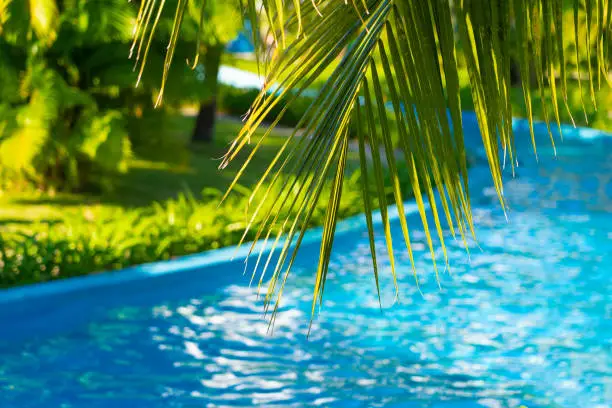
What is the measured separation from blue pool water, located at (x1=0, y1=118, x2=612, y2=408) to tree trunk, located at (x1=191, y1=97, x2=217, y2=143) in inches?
192

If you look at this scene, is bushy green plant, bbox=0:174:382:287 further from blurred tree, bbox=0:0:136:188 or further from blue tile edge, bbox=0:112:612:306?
blurred tree, bbox=0:0:136:188

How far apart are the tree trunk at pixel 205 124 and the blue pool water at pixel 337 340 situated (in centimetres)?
488

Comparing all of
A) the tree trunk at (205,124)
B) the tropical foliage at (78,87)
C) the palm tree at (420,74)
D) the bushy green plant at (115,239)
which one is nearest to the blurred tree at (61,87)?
the tropical foliage at (78,87)

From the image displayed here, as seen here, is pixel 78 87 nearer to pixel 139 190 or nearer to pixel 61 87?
pixel 61 87

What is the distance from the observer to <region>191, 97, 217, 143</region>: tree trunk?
12070mm

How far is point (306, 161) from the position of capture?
70.0 inches

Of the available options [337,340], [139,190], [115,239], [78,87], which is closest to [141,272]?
[115,239]

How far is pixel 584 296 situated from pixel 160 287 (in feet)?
9.15

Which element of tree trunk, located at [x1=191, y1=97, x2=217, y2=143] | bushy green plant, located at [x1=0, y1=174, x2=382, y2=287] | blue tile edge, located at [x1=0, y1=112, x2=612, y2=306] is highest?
tree trunk, located at [x1=191, y1=97, x2=217, y2=143]

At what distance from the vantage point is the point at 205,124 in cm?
1216

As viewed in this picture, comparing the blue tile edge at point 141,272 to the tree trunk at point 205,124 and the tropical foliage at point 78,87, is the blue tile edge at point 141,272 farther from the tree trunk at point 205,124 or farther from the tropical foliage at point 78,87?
the tree trunk at point 205,124

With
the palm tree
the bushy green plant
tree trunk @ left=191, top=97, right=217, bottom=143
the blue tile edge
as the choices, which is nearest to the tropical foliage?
the bushy green plant

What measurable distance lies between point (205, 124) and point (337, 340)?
6.99m

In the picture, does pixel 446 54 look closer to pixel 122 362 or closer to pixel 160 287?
pixel 122 362
